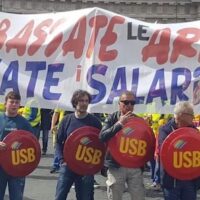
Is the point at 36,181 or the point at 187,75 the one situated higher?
the point at 187,75

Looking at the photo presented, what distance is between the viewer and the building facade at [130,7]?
4631 cm

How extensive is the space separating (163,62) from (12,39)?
5.57ft

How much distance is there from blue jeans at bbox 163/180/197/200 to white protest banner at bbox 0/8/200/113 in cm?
104

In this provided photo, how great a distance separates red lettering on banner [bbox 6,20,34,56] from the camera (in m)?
6.97

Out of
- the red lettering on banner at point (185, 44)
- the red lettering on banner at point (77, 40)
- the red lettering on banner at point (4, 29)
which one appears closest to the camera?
the red lettering on banner at point (185, 44)

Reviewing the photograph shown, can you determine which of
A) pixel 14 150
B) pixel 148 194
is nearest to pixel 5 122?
pixel 14 150

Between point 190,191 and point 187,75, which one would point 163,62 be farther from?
point 190,191

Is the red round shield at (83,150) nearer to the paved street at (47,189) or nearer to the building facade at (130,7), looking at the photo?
the paved street at (47,189)

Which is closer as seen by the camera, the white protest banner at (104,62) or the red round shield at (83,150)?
the red round shield at (83,150)

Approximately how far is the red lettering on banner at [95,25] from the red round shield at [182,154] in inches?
59.8

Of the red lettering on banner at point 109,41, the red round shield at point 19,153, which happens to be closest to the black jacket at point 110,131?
the red round shield at point 19,153

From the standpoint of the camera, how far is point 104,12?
6789 millimetres

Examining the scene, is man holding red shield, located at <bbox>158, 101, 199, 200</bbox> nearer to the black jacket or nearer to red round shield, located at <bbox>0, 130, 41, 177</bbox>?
the black jacket

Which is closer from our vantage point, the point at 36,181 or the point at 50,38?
the point at 50,38
